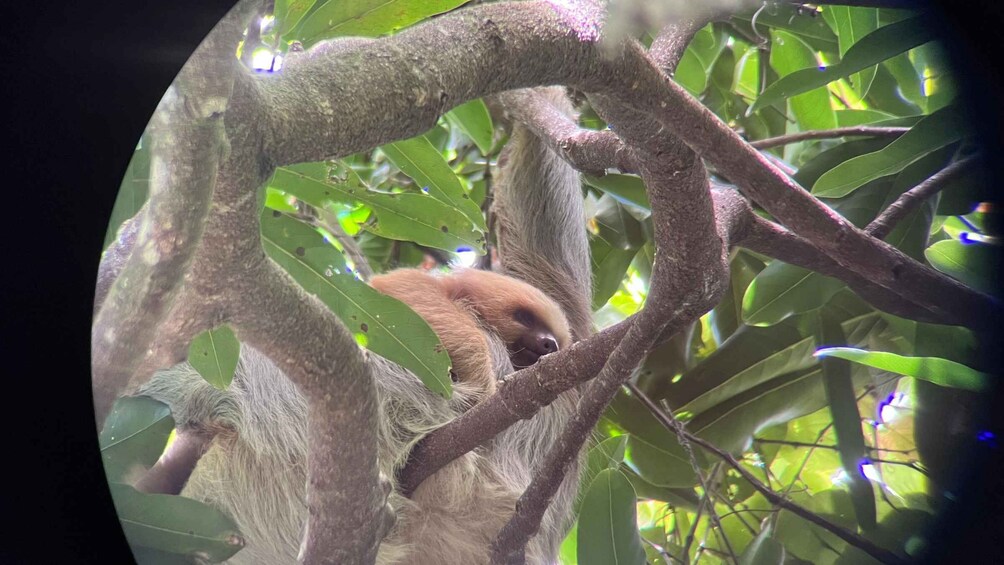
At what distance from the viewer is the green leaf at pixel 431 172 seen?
237 cm

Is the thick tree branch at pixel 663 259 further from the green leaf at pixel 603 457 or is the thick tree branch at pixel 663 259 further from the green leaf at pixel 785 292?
the green leaf at pixel 785 292

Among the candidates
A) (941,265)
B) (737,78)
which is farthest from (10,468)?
(737,78)

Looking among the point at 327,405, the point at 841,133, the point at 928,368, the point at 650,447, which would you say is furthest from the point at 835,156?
the point at 327,405

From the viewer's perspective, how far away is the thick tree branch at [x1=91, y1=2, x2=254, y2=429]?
1.11m

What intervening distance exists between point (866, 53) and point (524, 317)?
1.79m

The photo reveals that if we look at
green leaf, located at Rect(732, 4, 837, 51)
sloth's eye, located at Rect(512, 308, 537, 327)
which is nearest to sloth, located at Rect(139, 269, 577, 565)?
sloth's eye, located at Rect(512, 308, 537, 327)

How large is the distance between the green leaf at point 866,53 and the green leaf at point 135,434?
168 cm

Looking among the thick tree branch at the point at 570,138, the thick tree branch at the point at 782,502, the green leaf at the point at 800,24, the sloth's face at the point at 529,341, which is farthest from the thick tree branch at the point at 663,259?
the sloth's face at the point at 529,341

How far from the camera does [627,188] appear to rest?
8.79ft

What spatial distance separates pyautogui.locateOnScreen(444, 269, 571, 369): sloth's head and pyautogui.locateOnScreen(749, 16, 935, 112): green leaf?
1435mm

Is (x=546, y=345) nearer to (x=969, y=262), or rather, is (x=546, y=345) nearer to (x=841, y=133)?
(x=841, y=133)

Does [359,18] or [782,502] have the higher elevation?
[359,18]

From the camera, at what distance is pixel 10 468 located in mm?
1068

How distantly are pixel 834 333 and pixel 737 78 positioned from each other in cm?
114
